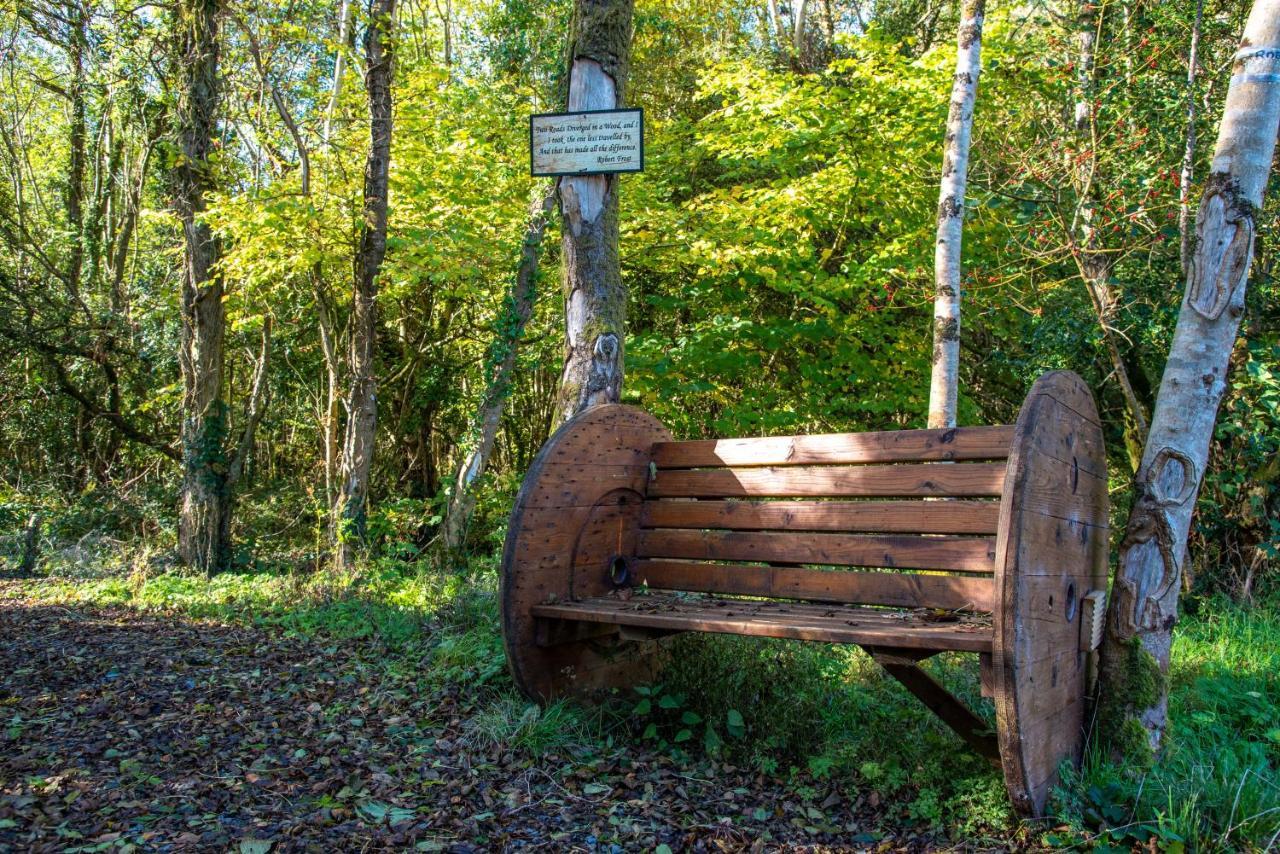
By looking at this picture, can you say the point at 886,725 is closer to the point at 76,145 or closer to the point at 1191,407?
the point at 1191,407

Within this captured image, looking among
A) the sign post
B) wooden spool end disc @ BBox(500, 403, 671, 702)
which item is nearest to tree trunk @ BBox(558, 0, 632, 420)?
the sign post

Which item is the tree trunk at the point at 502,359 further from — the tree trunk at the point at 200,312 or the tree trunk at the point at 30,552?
the tree trunk at the point at 30,552

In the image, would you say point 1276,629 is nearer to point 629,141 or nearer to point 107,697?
point 629,141

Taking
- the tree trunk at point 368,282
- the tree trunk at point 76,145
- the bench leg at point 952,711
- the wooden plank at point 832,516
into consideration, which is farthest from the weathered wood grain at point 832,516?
the tree trunk at point 76,145

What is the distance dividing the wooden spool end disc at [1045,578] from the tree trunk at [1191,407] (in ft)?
0.48

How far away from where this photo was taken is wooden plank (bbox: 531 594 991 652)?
2.92 m

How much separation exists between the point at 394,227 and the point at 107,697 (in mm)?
5715

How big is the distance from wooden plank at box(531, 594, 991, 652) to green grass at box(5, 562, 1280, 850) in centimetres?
46

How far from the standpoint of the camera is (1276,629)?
17.3 feet

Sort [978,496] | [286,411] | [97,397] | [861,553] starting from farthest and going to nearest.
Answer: [286,411] → [97,397] → [861,553] → [978,496]

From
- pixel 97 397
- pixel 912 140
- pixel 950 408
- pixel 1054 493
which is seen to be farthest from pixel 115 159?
pixel 1054 493

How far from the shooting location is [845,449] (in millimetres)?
3789

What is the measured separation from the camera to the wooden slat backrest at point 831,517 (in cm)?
342

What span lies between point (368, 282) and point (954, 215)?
5103 millimetres
